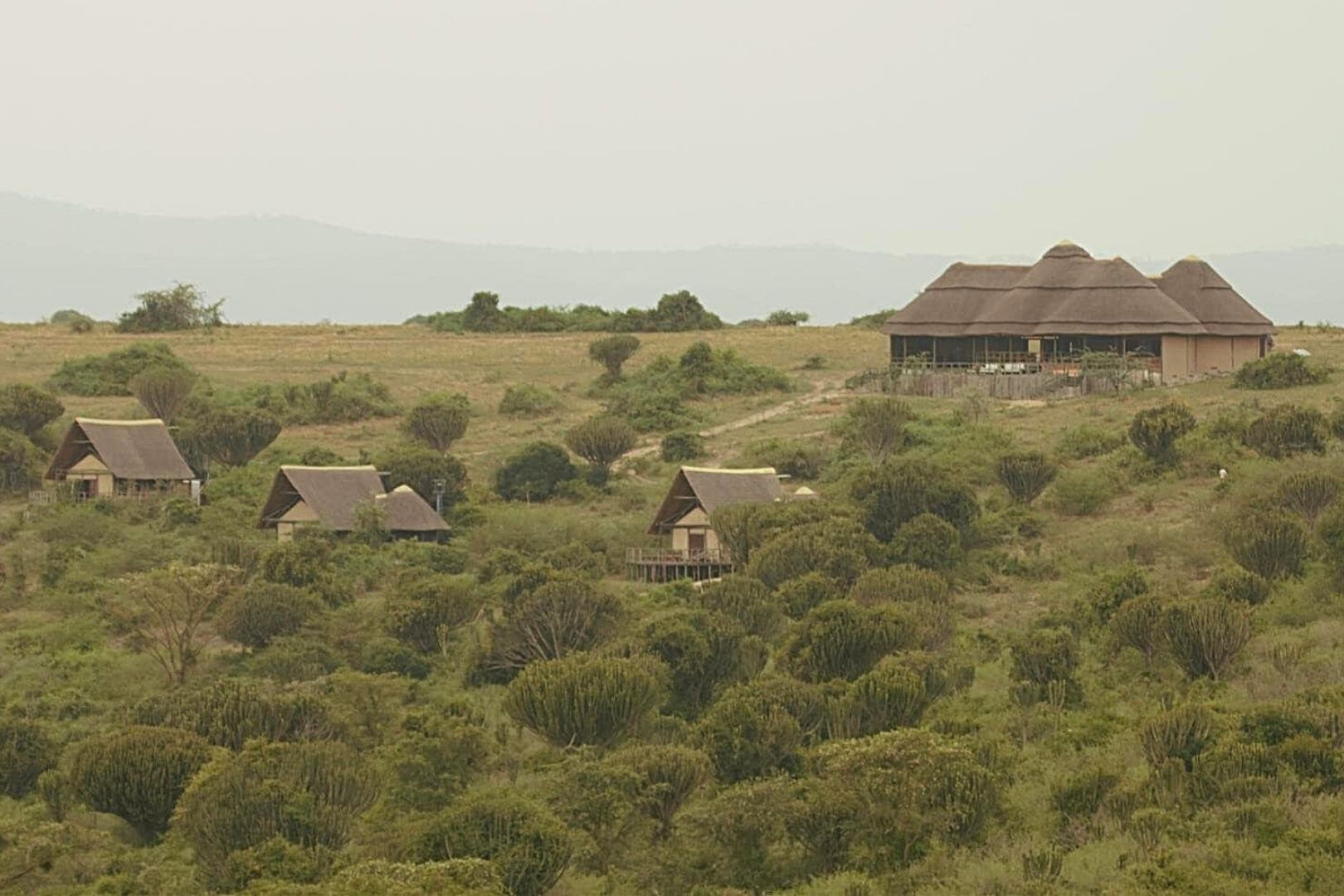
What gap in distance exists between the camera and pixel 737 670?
38031mm

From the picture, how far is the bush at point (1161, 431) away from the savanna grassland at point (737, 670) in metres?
0.12

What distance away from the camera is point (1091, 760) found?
31.8 m

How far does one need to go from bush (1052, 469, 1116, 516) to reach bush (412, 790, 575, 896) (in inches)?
1006

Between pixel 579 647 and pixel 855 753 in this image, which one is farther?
pixel 579 647

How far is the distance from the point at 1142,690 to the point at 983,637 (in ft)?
15.2

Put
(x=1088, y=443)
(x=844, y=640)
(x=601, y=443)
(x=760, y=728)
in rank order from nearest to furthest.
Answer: (x=760, y=728)
(x=844, y=640)
(x=1088, y=443)
(x=601, y=443)

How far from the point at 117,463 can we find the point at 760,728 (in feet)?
91.1

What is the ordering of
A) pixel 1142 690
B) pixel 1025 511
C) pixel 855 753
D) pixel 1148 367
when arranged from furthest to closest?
pixel 1148 367
pixel 1025 511
pixel 1142 690
pixel 855 753

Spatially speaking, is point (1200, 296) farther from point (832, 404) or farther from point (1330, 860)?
point (1330, 860)

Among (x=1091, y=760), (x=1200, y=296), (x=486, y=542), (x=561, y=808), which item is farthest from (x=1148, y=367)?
(x=561, y=808)

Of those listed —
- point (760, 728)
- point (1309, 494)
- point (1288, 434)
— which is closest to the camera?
point (760, 728)

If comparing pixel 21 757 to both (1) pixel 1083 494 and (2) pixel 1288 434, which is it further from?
(2) pixel 1288 434

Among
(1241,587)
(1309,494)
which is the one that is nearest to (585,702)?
(1241,587)

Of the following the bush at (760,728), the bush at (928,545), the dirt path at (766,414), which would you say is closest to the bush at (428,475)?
the dirt path at (766,414)
